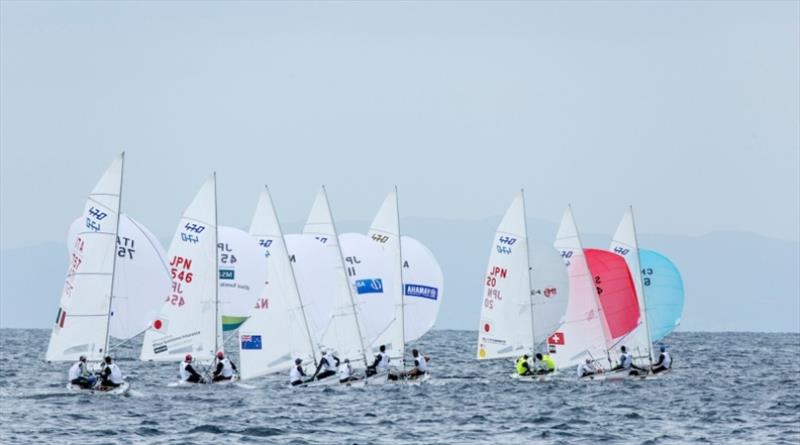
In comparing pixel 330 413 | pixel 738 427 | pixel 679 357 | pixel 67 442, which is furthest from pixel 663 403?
pixel 679 357

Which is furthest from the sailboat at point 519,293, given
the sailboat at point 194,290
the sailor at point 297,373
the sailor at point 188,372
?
the sailor at point 188,372

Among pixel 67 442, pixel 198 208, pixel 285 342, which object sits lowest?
pixel 67 442

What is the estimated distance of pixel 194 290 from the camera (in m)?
Result: 48.7

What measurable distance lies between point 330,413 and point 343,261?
9618 mm

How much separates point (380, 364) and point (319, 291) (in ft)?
10.1

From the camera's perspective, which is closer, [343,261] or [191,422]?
[191,422]

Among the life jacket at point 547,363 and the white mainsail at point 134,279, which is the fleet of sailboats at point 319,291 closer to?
the white mainsail at point 134,279

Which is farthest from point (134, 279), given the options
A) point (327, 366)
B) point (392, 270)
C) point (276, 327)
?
point (392, 270)

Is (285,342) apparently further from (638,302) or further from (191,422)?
(638,302)

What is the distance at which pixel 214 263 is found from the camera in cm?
4872

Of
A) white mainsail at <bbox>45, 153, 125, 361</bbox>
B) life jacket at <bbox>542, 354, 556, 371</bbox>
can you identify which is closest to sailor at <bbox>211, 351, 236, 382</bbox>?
white mainsail at <bbox>45, 153, 125, 361</bbox>

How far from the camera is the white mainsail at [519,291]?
53750mm

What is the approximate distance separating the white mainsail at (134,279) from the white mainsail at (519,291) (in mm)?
12517

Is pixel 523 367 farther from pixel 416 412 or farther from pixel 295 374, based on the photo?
pixel 416 412
